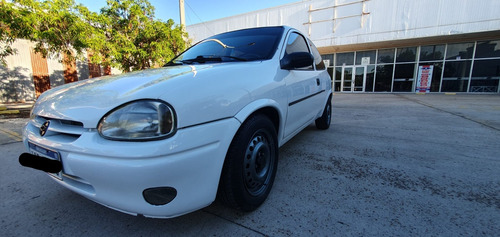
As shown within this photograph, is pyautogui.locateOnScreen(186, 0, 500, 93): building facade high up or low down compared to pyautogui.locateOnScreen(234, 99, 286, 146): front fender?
up

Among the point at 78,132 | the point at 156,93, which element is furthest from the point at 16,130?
the point at 156,93

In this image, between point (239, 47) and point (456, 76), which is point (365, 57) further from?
point (239, 47)

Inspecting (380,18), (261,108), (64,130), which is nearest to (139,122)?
(64,130)

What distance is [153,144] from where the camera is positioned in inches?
40.9

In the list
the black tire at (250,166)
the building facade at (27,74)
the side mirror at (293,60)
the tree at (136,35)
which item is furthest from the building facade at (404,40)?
the black tire at (250,166)

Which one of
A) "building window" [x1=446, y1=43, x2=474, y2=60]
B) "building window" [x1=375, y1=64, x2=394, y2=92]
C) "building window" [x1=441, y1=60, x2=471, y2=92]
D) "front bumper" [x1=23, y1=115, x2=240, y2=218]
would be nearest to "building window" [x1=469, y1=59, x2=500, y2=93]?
"building window" [x1=441, y1=60, x2=471, y2=92]

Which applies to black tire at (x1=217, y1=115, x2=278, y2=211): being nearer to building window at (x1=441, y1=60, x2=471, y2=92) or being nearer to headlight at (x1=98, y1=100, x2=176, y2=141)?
headlight at (x1=98, y1=100, x2=176, y2=141)

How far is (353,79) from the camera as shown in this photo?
15898mm

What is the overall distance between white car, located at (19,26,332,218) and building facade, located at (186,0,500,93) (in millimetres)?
14790

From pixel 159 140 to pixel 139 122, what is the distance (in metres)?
0.16

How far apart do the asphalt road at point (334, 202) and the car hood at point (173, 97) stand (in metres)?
0.79

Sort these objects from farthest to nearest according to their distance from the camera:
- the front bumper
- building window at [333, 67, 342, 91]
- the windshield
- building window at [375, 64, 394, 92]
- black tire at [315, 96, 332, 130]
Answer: building window at [333, 67, 342, 91]
building window at [375, 64, 394, 92]
black tire at [315, 96, 332, 130]
the windshield
the front bumper

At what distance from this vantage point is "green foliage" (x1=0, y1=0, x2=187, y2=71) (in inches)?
243

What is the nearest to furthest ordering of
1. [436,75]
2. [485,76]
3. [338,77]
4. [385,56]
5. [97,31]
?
1. [97,31]
2. [485,76]
3. [436,75]
4. [385,56]
5. [338,77]
